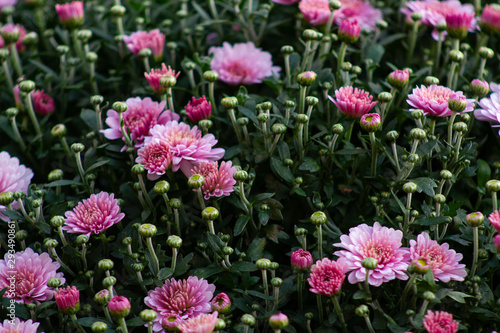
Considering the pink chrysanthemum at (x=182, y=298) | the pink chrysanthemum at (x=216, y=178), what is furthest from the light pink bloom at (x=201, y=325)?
the pink chrysanthemum at (x=216, y=178)

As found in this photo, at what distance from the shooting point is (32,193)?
1.38m

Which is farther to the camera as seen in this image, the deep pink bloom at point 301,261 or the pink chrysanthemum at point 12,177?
the pink chrysanthemum at point 12,177

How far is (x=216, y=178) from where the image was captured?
1.28 m

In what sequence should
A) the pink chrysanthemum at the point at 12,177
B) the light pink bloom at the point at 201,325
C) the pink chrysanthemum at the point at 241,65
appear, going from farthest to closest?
1. the pink chrysanthemum at the point at 241,65
2. the pink chrysanthemum at the point at 12,177
3. the light pink bloom at the point at 201,325

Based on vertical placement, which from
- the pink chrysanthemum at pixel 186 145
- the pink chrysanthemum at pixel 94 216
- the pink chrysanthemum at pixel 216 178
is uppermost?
the pink chrysanthemum at pixel 186 145

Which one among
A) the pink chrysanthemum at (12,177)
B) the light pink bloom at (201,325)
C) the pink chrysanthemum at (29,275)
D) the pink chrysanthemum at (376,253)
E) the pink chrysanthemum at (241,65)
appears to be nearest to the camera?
the light pink bloom at (201,325)

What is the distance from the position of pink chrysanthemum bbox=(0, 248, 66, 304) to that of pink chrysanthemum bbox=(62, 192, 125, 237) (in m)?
0.10

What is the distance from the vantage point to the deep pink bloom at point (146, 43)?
169 cm

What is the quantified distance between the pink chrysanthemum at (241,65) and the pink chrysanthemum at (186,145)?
13.7 inches

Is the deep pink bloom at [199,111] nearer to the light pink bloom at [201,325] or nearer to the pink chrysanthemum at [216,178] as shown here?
the pink chrysanthemum at [216,178]

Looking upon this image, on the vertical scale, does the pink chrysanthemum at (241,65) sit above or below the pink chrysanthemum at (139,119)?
above

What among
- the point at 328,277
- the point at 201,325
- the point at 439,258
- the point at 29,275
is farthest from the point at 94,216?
the point at 439,258

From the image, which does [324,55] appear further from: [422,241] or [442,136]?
[422,241]

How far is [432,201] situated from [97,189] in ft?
3.16
